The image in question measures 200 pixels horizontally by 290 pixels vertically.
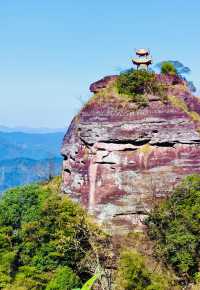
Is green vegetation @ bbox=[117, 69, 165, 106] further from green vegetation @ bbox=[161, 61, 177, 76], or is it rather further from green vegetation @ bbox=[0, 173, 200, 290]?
green vegetation @ bbox=[0, 173, 200, 290]

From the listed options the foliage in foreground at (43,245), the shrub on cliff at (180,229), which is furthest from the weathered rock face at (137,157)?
the foliage in foreground at (43,245)

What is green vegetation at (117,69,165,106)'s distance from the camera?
109 feet

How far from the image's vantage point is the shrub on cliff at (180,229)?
90.5 ft

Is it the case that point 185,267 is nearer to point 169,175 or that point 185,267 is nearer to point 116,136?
point 169,175

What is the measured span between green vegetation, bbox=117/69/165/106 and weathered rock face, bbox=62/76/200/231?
74 centimetres

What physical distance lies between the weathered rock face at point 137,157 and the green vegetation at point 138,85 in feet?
2.44

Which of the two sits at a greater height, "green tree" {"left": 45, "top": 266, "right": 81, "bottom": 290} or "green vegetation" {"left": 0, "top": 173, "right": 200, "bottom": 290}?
"green vegetation" {"left": 0, "top": 173, "right": 200, "bottom": 290}

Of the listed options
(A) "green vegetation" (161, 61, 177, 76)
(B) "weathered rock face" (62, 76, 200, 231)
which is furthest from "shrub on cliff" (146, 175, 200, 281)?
(A) "green vegetation" (161, 61, 177, 76)

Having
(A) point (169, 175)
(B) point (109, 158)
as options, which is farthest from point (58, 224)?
(A) point (169, 175)

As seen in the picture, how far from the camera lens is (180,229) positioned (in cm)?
2788

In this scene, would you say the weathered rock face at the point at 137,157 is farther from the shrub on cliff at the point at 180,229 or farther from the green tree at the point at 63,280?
the green tree at the point at 63,280

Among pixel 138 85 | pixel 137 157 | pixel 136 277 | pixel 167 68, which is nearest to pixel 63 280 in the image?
pixel 136 277

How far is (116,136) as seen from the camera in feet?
107

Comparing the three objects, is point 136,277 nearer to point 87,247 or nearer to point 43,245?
point 87,247
